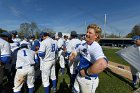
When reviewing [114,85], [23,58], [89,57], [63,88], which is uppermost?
[89,57]

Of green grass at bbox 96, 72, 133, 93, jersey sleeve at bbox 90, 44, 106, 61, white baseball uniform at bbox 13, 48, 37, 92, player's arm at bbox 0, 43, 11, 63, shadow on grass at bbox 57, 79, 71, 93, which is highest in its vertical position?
jersey sleeve at bbox 90, 44, 106, 61

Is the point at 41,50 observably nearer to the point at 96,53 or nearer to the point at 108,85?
the point at 108,85

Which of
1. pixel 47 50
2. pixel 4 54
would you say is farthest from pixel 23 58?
pixel 47 50

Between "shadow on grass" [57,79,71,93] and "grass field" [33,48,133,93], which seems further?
"grass field" [33,48,133,93]

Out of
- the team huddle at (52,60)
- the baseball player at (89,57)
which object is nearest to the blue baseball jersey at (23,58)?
the team huddle at (52,60)

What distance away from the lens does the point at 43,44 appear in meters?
8.23

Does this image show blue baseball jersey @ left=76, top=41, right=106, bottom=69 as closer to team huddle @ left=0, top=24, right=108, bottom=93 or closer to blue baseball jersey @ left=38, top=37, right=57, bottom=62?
team huddle @ left=0, top=24, right=108, bottom=93

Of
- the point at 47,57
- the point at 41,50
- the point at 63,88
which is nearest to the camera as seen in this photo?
the point at 41,50

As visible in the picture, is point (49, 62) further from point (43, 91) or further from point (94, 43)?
point (94, 43)

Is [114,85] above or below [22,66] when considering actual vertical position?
below

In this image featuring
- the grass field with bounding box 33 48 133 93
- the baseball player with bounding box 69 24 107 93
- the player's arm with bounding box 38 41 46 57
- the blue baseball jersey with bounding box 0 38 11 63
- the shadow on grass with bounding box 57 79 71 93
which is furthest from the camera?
the grass field with bounding box 33 48 133 93

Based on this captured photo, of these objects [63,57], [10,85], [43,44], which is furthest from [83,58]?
[63,57]

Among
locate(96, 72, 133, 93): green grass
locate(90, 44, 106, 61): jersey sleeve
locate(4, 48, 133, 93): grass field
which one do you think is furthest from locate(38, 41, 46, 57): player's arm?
locate(90, 44, 106, 61): jersey sleeve

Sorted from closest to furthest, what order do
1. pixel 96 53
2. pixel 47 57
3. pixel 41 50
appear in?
1. pixel 96 53
2. pixel 41 50
3. pixel 47 57
